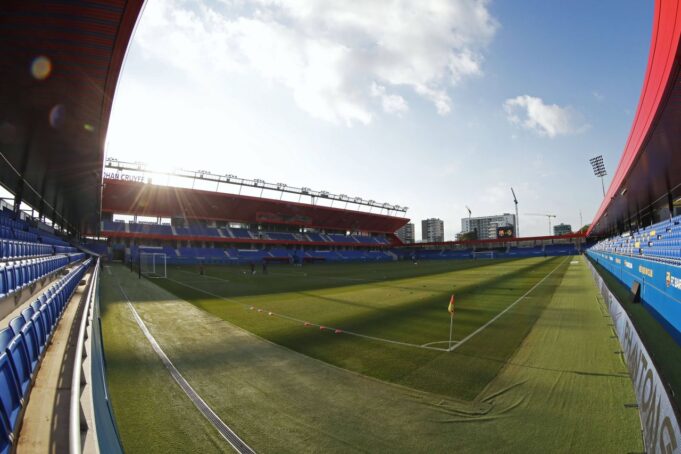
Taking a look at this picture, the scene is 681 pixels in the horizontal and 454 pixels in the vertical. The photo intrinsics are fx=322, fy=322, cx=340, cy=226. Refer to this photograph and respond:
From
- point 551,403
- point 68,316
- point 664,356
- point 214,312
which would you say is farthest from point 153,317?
point 664,356

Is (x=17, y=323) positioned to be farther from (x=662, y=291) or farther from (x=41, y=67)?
(x=662, y=291)

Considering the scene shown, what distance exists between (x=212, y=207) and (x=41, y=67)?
5631 centimetres

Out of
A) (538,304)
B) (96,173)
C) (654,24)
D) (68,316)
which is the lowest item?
(538,304)

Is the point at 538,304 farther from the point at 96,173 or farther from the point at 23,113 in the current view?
the point at 96,173

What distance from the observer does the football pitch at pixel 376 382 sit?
4652 millimetres

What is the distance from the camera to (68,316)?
9141 millimetres

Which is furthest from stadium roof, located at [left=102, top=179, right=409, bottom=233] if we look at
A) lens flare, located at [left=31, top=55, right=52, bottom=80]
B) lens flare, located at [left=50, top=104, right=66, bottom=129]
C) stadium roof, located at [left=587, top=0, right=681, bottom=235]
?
stadium roof, located at [left=587, top=0, right=681, bottom=235]

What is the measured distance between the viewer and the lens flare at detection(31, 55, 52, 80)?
30.5 feet

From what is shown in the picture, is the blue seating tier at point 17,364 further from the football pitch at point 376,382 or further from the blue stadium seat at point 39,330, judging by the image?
the football pitch at point 376,382

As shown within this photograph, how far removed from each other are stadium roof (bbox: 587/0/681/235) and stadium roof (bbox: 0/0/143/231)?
44.9 feet

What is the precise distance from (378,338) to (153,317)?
8.94 m

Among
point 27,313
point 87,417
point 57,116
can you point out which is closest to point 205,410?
point 87,417

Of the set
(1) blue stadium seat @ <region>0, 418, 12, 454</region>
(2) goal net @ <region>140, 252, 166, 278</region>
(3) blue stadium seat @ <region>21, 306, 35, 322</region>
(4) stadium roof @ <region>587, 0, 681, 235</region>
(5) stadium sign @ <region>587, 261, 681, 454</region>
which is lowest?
(2) goal net @ <region>140, 252, 166, 278</region>

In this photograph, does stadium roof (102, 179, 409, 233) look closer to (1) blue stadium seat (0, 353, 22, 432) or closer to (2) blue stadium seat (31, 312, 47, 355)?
(2) blue stadium seat (31, 312, 47, 355)
